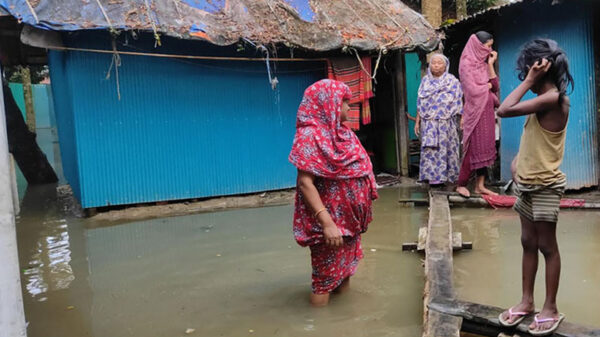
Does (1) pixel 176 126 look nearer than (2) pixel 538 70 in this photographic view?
No

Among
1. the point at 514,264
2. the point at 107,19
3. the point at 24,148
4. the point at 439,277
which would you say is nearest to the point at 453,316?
the point at 439,277

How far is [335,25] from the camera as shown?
7512 millimetres

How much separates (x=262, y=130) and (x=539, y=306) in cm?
540

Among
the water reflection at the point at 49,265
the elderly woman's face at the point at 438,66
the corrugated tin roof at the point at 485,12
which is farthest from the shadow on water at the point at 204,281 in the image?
the corrugated tin roof at the point at 485,12

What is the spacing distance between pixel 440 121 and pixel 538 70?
4398 mm

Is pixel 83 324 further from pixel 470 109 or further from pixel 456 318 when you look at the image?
pixel 470 109

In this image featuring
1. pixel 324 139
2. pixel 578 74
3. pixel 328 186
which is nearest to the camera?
pixel 324 139

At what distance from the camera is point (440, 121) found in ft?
22.5

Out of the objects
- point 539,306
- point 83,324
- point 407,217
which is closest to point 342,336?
point 539,306

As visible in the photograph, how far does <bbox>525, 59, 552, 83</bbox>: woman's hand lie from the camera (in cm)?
251

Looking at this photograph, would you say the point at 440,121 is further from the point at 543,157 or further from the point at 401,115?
the point at 543,157

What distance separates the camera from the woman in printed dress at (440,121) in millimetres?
6797

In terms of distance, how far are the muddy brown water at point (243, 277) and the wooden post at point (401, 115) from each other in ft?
10.2

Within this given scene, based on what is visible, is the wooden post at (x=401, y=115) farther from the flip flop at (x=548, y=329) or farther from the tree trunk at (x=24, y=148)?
the tree trunk at (x=24, y=148)
